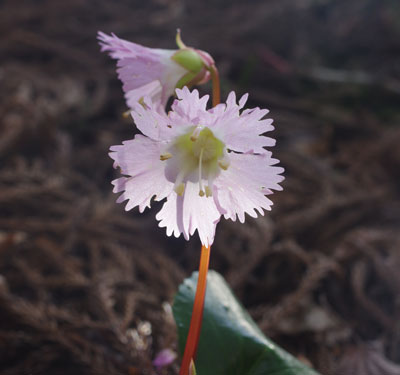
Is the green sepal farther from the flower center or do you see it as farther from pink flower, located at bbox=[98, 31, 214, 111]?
the flower center

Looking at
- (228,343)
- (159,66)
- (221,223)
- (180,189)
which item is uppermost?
(159,66)

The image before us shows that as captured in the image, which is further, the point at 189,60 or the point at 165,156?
the point at 189,60

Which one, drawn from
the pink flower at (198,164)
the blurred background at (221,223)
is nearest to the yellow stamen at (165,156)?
the pink flower at (198,164)

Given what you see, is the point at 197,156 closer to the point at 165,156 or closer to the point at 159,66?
the point at 165,156

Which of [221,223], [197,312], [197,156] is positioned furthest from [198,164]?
[221,223]

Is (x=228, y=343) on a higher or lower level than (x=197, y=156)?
lower
